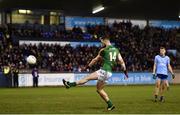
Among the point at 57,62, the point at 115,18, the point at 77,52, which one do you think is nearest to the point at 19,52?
the point at 57,62

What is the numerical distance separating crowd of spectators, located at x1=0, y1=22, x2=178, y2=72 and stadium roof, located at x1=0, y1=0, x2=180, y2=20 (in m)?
1.71

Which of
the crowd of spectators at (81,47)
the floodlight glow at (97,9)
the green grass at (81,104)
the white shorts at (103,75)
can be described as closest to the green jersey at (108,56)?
the white shorts at (103,75)

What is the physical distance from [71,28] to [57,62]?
1027cm

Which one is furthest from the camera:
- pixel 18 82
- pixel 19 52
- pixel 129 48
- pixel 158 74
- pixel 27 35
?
pixel 129 48

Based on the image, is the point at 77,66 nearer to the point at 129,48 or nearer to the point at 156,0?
the point at 129,48

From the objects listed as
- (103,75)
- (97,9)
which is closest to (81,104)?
(103,75)

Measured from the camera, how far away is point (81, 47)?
54781 mm

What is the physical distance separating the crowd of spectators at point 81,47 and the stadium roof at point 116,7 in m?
1.71

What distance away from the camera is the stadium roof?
5522 cm

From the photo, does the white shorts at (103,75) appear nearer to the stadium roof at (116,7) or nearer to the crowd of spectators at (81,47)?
the crowd of spectators at (81,47)

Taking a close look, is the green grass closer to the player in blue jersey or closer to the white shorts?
the player in blue jersey

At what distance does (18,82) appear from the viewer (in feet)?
150

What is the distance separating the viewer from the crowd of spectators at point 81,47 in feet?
162

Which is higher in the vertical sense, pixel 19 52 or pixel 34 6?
pixel 34 6
